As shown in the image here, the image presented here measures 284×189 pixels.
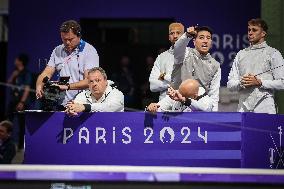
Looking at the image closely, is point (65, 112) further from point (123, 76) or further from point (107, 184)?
point (123, 76)

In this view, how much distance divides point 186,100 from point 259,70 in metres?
1.18

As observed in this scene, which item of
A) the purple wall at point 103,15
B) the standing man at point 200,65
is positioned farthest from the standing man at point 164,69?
the purple wall at point 103,15

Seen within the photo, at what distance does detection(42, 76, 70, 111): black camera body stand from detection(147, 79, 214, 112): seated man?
0.96m

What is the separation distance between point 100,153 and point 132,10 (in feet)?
20.6

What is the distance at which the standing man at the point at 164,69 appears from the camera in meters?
6.51

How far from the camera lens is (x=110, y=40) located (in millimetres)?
12984

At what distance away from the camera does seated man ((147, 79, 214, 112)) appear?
208 inches

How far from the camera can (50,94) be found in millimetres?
5883

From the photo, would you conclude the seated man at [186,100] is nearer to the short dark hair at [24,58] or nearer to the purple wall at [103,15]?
the short dark hair at [24,58]

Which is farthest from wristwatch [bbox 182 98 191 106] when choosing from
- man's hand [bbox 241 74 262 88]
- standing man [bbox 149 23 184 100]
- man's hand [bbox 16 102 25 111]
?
man's hand [bbox 16 102 25 111]

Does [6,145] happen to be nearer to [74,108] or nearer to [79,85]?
[79,85]

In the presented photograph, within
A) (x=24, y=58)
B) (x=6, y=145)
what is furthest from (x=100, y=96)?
(x=24, y=58)

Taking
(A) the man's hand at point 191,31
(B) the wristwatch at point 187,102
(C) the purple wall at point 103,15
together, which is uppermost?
(C) the purple wall at point 103,15

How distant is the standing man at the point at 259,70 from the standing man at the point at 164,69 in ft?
2.35
